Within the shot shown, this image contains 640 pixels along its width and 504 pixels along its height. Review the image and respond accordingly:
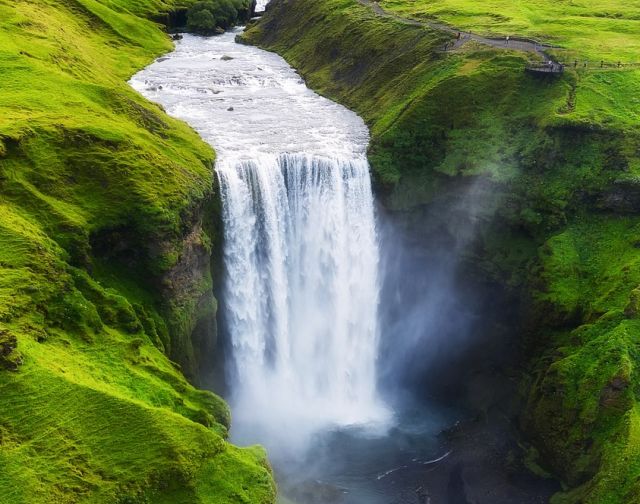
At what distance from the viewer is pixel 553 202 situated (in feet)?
134

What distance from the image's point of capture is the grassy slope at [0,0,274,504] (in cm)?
2223

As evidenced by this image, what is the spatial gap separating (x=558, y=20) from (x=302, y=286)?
42.3 meters

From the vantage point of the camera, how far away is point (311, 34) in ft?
246

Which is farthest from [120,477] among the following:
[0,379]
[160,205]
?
[160,205]

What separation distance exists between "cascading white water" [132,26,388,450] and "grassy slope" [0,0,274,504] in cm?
292

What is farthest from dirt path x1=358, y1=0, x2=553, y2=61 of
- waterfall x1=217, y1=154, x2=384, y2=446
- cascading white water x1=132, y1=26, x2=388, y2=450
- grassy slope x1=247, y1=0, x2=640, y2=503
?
waterfall x1=217, y1=154, x2=384, y2=446

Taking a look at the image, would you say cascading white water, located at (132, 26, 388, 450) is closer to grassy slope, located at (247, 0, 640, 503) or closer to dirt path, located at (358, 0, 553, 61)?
grassy slope, located at (247, 0, 640, 503)

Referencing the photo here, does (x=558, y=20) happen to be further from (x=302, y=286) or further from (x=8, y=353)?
(x=8, y=353)

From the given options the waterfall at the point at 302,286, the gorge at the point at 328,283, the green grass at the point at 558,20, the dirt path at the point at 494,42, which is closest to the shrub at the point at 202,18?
the green grass at the point at 558,20

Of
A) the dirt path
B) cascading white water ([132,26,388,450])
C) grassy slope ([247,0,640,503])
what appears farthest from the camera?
the dirt path

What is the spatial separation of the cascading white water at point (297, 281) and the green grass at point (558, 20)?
22642mm

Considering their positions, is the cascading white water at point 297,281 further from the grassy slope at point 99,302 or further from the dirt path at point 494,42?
the dirt path at point 494,42

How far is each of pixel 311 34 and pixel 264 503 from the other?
61986 millimetres

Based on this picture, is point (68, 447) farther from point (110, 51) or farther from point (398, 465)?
point (110, 51)
